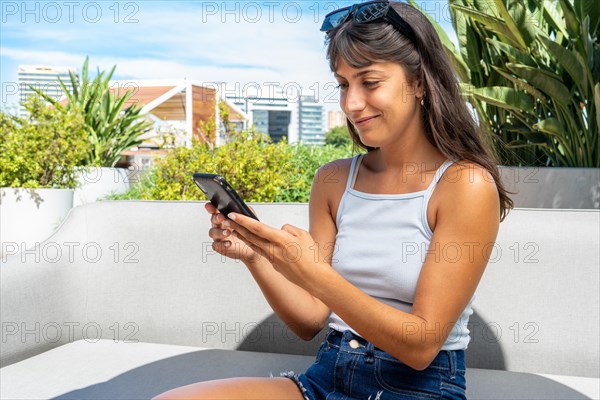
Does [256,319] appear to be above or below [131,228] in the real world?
below

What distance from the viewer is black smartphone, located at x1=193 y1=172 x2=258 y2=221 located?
109cm

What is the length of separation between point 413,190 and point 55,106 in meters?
5.17

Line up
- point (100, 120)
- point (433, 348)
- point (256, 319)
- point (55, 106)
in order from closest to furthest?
1. point (433, 348)
2. point (256, 319)
3. point (55, 106)
4. point (100, 120)

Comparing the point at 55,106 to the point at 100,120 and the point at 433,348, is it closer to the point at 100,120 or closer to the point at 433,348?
the point at 100,120

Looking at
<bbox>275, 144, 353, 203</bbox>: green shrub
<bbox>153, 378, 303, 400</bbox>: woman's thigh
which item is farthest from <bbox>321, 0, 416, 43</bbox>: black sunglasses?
<bbox>275, 144, 353, 203</bbox>: green shrub

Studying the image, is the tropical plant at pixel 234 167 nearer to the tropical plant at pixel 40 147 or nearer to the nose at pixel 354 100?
the tropical plant at pixel 40 147

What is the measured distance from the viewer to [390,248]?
120cm

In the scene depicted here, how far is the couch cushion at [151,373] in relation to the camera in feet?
5.34

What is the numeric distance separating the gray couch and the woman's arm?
664 mm

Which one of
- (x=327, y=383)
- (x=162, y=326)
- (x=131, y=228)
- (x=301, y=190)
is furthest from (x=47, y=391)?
(x=301, y=190)

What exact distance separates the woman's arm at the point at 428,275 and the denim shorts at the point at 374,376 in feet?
0.21

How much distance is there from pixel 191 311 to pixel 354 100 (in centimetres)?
110

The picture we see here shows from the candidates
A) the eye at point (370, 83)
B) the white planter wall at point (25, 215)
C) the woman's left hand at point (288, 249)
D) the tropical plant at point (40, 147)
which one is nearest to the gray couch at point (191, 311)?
the woman's left hand at point (288, 249)

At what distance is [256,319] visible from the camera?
1.99m
